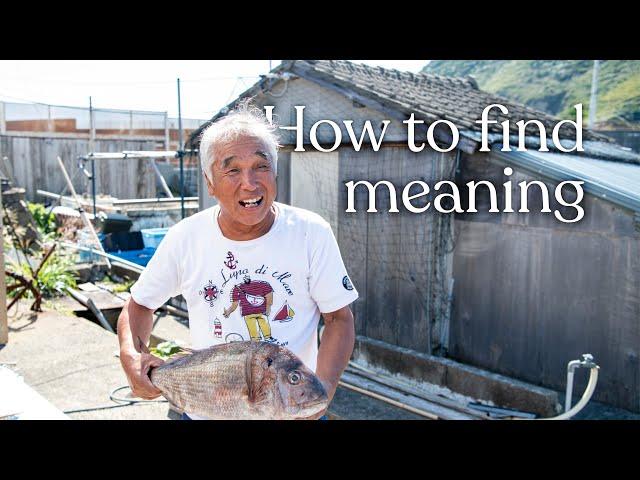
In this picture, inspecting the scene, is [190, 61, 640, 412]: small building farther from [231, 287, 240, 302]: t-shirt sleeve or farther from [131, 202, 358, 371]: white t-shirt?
[231, 287, 240, 302]: t-shirt sleeve

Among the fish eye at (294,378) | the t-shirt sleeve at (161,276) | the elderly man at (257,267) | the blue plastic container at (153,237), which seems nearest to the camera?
the fish eye at (294,378)

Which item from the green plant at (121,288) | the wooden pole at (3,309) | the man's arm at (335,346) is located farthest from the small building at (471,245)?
the man's arm at (335,346)

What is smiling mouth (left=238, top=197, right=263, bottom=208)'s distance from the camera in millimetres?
1946

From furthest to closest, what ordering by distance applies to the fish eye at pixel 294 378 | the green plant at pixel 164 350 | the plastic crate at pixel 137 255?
1. the plastic crate at pixel 137 255
2. the green plant at pixel 164 350
3. the fish eye at pixel 294 378

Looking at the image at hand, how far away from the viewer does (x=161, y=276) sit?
2143 millimetres

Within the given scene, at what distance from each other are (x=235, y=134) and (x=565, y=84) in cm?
4657

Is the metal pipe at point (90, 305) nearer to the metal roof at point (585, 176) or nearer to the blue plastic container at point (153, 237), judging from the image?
the blue plastic container at point (153, 237)

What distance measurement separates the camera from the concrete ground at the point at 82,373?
4938mm

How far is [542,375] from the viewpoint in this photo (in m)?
5.61

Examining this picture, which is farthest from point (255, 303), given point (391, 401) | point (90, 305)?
point (90, 305)

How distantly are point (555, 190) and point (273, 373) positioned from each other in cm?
431

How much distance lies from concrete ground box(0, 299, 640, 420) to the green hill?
67.1 feet

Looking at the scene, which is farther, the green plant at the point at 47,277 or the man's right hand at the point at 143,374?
the green plant at the point at 47,277

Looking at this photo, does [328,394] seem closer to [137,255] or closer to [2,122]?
[137,255]
